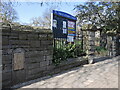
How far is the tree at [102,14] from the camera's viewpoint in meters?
11.1

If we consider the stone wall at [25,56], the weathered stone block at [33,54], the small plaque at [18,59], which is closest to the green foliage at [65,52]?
the stone wall at [25,56]

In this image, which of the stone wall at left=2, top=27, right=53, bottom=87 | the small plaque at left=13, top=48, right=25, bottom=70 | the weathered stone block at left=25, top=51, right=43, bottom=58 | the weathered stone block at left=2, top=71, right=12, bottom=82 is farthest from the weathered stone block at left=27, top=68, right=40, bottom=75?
the weathered stone block at left=2, top=71, right=12, bottom=82

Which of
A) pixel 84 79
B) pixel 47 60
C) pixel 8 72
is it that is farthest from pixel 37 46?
pixel 84 79

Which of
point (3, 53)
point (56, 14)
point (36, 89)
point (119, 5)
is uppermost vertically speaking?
point (119, 5)

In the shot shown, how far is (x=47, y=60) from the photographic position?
401 centimetres

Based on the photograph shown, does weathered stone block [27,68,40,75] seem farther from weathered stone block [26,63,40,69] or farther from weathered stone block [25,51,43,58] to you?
weathered stone block [25,51,43,58]

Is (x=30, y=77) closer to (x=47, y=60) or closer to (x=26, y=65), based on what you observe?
(x=26, y=65)

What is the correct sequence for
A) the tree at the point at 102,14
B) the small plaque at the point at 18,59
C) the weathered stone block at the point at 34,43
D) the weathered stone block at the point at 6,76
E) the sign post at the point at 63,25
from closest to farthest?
the weathered stone block at the point at 6,76, the small plaque at the point at 18,59, the weathered stone block at the point at 34,43, the sign post at the point at 63,25, the tree at the point at 102,14

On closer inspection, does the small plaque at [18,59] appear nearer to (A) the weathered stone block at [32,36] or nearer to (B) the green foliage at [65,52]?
(A) the weathered stone block at [32,36]

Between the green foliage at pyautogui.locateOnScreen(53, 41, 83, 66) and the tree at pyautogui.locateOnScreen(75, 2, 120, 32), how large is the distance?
6.20 meters

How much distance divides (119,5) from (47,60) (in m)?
9.27

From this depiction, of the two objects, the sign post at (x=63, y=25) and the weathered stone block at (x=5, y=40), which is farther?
the sign post at (x=63, y=25)

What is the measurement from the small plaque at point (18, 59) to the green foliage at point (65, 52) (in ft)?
4.28

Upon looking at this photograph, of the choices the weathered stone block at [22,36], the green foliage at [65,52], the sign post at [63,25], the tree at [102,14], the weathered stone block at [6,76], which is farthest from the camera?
the tree at [102,14]
